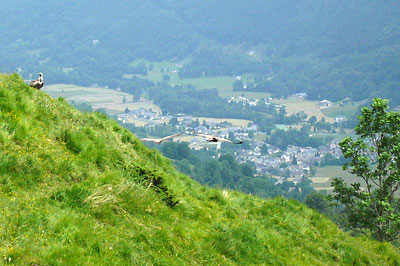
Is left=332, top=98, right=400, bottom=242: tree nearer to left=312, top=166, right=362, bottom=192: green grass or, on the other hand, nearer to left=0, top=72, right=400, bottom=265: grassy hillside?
left=0, top=72, right=400, bottom=265: grassy hillside

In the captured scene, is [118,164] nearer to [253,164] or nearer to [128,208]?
[128,208]

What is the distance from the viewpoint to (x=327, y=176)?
125 metres

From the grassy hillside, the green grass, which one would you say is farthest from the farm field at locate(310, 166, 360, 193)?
the grassy hillside

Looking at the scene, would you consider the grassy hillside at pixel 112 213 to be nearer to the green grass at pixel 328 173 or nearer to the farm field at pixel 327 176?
the farm field at pixel 327 176

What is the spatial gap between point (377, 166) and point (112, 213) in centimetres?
1359

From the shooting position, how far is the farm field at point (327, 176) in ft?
351

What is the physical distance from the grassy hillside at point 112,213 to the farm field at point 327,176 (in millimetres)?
95929

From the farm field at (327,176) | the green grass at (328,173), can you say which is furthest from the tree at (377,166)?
the green grass at (328,173)

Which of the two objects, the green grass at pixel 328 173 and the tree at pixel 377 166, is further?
the green grass at pixel 328 173

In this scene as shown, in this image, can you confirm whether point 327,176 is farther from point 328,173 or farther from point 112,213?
point 112,213

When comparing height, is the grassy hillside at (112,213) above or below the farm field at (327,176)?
above

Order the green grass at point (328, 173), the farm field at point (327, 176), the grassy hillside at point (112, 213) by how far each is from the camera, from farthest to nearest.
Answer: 1. the green grass at point (328, 173)
2. the farm field at point (327, 176)
3. the grassy hillside at point (112, 213)

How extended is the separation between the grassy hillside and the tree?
4.96 metres

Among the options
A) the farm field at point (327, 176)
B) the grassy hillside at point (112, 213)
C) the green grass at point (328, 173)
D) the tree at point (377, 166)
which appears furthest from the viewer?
the green grass at point (328, 173)
